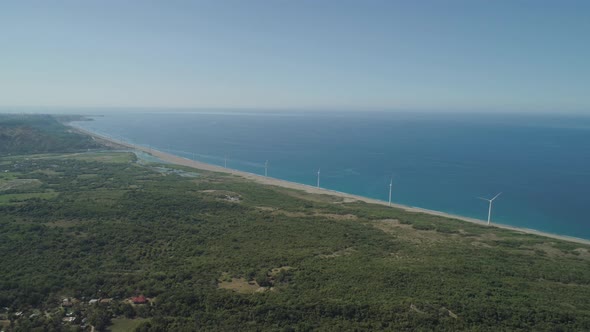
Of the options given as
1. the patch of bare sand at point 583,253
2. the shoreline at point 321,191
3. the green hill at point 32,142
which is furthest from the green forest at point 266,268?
the green hill at point 32,142

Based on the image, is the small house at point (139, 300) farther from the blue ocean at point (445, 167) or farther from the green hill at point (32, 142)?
the green hill at point (32, 142)

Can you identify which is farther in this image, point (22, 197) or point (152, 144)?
point (152, 144)

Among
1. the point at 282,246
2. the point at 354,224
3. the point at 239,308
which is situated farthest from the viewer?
the point at 354,224

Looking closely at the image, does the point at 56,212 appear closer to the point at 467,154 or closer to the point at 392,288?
the point at 392,288

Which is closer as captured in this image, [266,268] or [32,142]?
[266,268]

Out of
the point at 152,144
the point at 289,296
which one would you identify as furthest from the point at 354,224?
the point at 152,144

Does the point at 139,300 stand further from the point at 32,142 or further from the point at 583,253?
the point at 32,142

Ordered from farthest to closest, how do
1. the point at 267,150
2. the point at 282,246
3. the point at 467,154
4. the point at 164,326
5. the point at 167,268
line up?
the point at 267,150 → the point at 467,154 → the point at 282,246 → the point at 167,268 → the point at 164,326

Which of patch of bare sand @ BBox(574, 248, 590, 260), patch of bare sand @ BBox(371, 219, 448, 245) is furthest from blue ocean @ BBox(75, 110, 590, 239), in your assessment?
patch of bare sand @ BBox(371, 219, 448, 245)

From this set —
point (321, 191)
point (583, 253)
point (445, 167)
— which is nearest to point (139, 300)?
point (583, 253)
